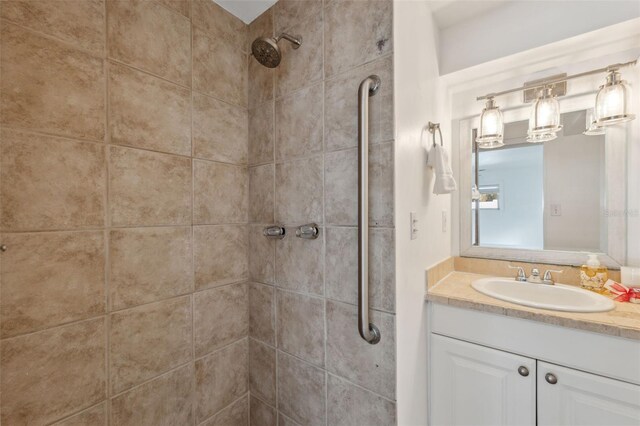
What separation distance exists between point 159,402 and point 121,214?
69 cm

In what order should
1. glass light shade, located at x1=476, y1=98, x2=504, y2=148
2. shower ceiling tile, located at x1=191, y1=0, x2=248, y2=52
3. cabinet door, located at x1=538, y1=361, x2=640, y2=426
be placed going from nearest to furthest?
cabinet door, located at x1=538, y1=361, x2=640, y2=426
shower ceiling tile, located at x1=191, y1=0, x2=248, y2=52
glass light shade, located at x1=476, y1=98, x2=504, y2=148

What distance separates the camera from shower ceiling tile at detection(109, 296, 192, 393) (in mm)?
854

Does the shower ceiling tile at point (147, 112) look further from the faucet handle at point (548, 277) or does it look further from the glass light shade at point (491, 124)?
the faucet handle at point (548, 277)

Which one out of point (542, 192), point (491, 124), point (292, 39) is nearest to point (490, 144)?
point (491, 124)

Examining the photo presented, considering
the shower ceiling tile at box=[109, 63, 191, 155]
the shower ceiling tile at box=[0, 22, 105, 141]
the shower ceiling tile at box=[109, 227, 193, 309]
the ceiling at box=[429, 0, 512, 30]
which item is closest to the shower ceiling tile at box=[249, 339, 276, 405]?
the shower ceiling tile at box=[109, 227, 193, 309]

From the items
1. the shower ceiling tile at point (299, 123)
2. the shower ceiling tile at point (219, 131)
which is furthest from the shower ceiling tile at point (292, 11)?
→ the shower ceiling tile at point (219, 131)

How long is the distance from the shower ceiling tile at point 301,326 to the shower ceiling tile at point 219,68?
0.92 m

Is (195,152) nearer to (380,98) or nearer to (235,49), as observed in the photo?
(235,49)

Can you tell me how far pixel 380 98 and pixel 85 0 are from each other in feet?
3.14

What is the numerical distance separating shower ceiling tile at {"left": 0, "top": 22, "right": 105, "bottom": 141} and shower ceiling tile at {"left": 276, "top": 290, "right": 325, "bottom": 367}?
89cm

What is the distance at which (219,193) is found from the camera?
1158 millimetres

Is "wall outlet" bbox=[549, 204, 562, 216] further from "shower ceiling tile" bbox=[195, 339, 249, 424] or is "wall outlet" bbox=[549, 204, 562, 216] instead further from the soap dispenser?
"shower ceiling tile" bbox=[195, 339, 249, 424]

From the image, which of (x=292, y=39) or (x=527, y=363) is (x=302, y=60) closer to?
(x=292, y=39)

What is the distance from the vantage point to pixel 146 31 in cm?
93
